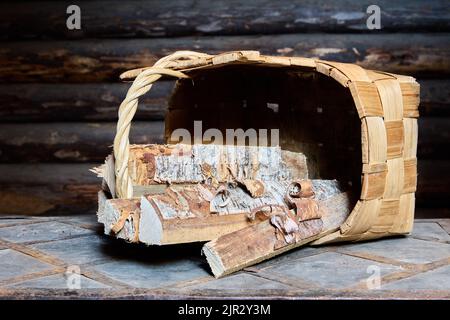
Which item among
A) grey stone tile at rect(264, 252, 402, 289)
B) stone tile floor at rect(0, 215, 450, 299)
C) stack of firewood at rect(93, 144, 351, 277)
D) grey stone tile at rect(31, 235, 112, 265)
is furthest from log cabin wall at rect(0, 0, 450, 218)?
grey stone tile at rect(264, 252, 402, 289)

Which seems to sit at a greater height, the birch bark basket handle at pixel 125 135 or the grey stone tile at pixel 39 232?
the birch bark basket handle at pixel 125 135

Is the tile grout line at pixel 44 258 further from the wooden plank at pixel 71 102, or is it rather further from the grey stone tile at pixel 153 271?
the wooden plank at pixel 71 102

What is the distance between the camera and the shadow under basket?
1661 millimetres

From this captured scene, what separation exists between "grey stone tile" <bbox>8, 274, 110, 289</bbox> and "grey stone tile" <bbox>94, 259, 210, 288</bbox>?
62 millimetres

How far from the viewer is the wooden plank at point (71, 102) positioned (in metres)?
3.49

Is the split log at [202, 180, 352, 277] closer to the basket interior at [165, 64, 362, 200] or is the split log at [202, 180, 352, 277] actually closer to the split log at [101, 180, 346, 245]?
the split log at [101, 180, 346, 245]

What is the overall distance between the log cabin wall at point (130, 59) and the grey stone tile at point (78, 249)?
168cm

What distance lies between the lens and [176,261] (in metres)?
1.58

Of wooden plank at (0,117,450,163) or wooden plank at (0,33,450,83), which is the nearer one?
wooden plank at (0,33,450,83)

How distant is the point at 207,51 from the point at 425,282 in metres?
2.27

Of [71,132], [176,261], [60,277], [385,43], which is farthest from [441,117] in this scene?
[60,277]

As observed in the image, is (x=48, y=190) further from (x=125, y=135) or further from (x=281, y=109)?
(x=125, y=135)

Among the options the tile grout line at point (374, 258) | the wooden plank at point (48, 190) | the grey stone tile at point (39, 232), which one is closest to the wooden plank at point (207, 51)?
Result: the wooden plank at point (48, 190)

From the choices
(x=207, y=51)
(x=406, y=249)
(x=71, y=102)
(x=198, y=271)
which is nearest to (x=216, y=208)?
(x=198, y=271)
